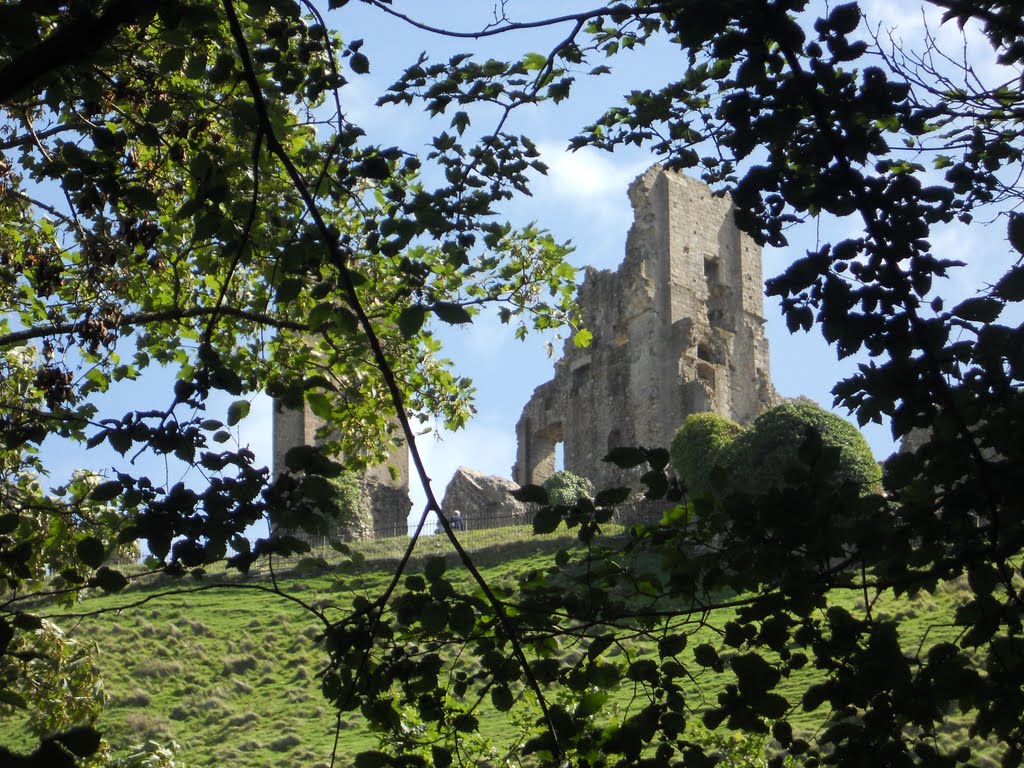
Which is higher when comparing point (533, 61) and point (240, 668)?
point (533, 61)

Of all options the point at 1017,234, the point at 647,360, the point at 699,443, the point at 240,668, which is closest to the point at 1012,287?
the point at 1017,234

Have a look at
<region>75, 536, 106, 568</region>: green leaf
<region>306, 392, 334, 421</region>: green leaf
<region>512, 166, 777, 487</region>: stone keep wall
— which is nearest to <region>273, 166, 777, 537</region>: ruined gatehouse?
<region>512, 166, 777, 487</region>: stone keep wall

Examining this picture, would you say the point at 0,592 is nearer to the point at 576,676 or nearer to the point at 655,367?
the point at 576,676

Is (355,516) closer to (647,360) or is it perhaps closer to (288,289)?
(647,360)

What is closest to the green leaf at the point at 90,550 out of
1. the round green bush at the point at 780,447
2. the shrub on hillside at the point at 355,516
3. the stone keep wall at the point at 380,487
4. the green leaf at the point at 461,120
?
the green leaf at the point at 461,120

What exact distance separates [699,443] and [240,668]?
8.98 metres

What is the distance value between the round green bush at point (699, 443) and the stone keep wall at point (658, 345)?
724 centimetres

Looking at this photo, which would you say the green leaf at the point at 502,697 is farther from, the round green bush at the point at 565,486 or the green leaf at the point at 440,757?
the round green bush at the point at 565,486

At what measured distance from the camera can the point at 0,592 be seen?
243 inches

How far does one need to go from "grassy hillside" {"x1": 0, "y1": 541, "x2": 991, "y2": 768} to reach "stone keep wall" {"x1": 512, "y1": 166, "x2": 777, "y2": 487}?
32.3 ft

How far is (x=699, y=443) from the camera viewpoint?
25.4m

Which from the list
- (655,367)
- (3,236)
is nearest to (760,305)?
(655,367)

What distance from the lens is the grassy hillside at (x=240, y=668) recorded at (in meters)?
16.6

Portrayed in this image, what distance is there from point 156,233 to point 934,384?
3.80 metres
